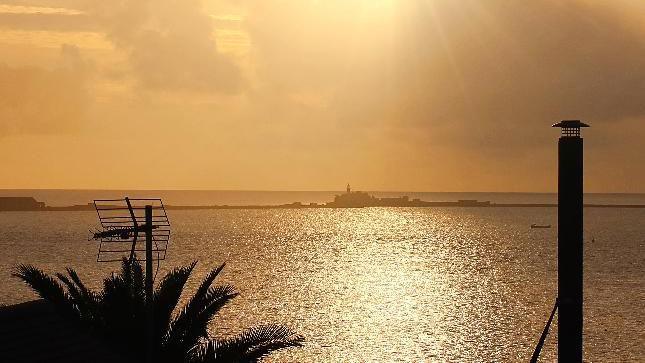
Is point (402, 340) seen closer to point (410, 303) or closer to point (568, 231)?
point (410, 303)

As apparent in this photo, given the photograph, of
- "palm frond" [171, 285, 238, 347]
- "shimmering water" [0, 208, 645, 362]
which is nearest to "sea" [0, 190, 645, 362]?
"shimmering water" [0, 208, 645, 362]

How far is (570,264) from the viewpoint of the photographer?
20.6 meters

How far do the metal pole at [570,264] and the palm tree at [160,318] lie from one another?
6695mm

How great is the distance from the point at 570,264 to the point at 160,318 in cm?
1011

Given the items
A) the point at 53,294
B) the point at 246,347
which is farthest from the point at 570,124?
the point at 53,294

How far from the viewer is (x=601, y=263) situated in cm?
14038

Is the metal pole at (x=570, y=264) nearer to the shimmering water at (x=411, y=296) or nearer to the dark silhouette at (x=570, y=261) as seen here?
the dark silhouette at (x=570, y=261)

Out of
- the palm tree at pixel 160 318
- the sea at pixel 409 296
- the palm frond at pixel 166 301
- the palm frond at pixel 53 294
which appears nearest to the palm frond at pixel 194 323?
the palm tree at pixel 160 318

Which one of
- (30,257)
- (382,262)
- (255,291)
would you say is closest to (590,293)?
(255,291)

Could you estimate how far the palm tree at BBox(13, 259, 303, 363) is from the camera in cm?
2100

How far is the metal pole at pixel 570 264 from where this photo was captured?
20.5 meters

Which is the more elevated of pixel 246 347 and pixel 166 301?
pixel 166 301

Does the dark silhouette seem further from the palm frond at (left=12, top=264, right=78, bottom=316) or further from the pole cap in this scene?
the palm frond at (left=12, top=264, right=78, bottom=316)

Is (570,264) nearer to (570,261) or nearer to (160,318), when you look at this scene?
(570,261)
